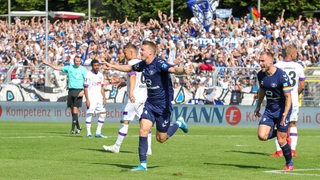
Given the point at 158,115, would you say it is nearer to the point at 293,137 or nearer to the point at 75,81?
the point at 293,137

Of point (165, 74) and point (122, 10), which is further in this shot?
point (122, 10)

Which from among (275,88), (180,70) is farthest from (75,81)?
(180,70)

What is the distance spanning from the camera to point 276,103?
16.4 meters

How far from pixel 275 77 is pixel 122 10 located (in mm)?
53887

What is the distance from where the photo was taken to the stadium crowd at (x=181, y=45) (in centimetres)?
3681

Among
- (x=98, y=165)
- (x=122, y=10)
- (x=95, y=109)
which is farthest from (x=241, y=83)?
(x=122, y=10)

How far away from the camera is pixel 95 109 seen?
2558cm

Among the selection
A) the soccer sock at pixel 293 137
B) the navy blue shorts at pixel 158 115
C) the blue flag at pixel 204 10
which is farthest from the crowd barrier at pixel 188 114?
the navy blue shorts at pixel 158 115

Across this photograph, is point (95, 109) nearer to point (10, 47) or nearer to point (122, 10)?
point (10, 47)

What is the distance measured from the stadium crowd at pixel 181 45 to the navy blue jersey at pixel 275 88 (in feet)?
61.4

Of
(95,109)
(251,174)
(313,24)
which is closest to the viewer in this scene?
(251,174)

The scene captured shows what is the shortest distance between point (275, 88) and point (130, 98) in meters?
3.87

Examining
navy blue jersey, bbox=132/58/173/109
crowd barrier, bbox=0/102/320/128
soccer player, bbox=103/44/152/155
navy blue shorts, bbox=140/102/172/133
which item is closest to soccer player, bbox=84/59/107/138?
soccer player, bbox=103/44/152/155

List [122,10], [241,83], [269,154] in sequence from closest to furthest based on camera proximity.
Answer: [269,154], [241,83], [122,10]
